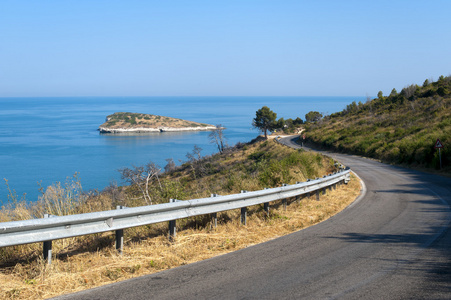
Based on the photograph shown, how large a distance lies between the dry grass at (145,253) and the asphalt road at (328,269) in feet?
0.95

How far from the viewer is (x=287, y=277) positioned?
5445 mm

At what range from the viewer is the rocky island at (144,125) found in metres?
151

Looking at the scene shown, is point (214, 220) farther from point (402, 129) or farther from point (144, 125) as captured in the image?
point (144, 125)

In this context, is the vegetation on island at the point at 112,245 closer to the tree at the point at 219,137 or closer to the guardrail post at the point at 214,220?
the guardrail post at the point at 214,220

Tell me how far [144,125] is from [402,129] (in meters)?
124

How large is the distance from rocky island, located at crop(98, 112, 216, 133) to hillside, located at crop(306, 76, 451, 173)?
308 feet

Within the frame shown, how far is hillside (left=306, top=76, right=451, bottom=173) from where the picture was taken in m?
29.3

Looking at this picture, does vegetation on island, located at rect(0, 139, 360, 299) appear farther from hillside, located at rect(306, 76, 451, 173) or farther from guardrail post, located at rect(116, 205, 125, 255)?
hillside, located at rect(306, 76, 451, 173)

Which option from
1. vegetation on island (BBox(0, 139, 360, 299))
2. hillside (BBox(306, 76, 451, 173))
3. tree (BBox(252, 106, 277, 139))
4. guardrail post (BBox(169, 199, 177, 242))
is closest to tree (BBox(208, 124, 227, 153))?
tree (BBox(252, 106, 277, 139))

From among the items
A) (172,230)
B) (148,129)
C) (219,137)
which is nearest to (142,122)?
(148,129)

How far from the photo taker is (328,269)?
5.82 metres

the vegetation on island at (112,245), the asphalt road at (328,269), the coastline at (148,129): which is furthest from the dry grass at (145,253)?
the coastline at (148,129)

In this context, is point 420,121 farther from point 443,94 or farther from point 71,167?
point 71,167

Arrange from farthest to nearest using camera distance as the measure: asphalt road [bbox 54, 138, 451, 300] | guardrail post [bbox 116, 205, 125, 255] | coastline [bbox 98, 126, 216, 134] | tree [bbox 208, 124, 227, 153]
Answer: coastline [bbox 98, 126, 216, 134] < tree [bbox 208, 124, 227, 153] < guardrail post [bbox 116, 205, 125, 255] < asphalt road [bbox 54, 138, 451, 300]
